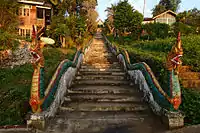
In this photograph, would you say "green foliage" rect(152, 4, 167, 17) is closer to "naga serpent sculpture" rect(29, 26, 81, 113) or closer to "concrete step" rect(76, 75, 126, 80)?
"concrete step" rect(76, 75, 126, 80)

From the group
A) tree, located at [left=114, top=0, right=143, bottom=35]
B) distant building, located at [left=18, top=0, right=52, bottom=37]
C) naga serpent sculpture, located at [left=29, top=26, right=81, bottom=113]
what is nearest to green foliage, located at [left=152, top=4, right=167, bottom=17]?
tree, located at [left=114, top=0, right=143, bottom=35]

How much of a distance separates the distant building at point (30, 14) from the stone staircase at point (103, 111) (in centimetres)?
1820

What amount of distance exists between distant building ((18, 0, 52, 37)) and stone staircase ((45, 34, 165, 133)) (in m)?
18.2

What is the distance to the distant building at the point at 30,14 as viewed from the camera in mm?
22703

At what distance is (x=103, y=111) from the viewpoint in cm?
549

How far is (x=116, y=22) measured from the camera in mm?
23672

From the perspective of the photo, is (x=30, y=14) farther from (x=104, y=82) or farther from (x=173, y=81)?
(x=173, y=81)

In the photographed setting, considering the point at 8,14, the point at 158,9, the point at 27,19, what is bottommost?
the point at 8,14

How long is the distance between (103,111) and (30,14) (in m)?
21.9

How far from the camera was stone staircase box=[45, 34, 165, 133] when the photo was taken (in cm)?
454

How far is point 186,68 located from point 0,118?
6.47 metres

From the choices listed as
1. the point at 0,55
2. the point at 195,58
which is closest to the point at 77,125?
the point at 195,58

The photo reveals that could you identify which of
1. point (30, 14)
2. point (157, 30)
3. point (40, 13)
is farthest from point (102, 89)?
point (40, 13)

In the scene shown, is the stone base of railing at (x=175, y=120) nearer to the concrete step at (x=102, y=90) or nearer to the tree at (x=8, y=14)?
the concrete step at (x=102, y=90)
